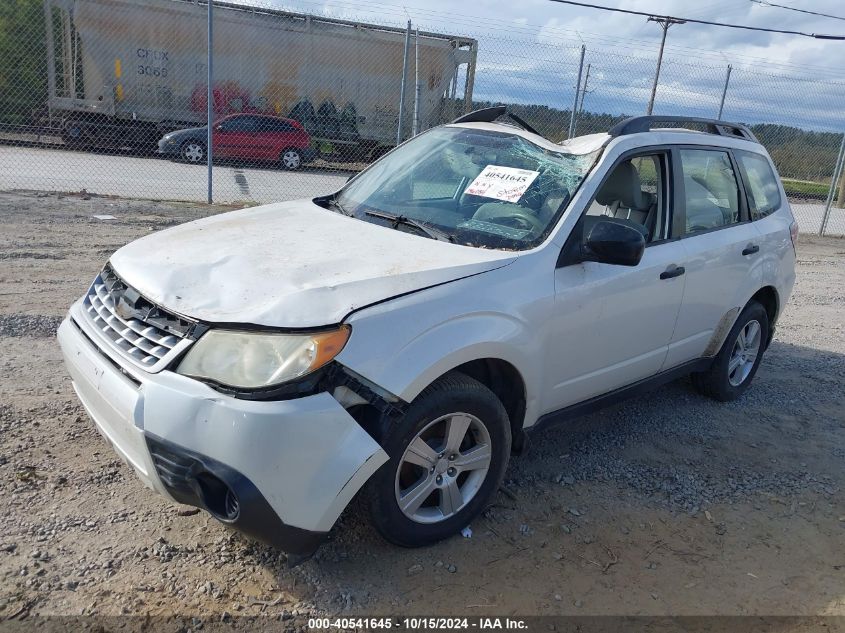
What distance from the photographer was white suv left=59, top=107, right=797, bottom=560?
2453 mm

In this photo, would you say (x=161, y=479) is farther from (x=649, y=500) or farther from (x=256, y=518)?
(x=649, y=500)

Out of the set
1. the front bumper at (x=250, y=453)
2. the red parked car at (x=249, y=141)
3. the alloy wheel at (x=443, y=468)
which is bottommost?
the red parked car at (x=249, y=141)

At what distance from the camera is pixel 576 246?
335 cm

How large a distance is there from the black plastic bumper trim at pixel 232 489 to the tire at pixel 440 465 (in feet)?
1.14

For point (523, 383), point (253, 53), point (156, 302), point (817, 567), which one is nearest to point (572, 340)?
point (523, 383)

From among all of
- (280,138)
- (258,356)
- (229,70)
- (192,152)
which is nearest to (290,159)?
(280,138)

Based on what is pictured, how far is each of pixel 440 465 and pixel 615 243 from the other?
1272mm

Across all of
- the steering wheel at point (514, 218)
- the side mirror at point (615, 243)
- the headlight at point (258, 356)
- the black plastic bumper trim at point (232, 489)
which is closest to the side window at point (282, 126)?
the steering wheel at point (514, 218)

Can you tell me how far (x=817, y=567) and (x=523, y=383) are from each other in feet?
5.24

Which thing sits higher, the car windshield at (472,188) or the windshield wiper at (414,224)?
the car windshield at (472,188)

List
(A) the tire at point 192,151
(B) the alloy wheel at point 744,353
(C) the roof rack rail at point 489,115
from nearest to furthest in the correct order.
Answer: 1. (C) the roof rack rail at point 489,115
2. (B) the alloy wheel at point 744,353
3. (A) the tire at point 192,151

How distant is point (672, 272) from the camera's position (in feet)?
12.7

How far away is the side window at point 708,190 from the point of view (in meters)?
4.20

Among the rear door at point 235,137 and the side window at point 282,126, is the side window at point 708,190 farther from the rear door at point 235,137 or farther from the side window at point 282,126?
the side window at point 282,126
